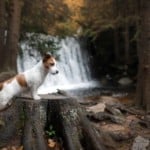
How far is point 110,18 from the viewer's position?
20.6m

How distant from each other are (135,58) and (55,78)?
5.20m

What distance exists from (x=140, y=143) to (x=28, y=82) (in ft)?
7.53

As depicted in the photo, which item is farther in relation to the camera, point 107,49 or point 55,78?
point 107,49

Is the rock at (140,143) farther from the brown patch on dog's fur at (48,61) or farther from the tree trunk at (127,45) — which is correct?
the tree trunk at (127,45)

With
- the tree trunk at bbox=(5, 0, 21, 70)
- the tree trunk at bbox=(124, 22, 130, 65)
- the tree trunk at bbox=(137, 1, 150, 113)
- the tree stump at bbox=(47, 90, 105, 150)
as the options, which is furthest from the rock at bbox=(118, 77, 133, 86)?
the tree stump at bbox=(47, 90, 105, 150)

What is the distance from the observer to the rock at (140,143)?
6475 millimetres

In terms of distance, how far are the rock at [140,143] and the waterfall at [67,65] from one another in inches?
403

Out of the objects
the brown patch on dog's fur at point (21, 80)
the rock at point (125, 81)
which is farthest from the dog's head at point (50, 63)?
the rock at point (125, 81)

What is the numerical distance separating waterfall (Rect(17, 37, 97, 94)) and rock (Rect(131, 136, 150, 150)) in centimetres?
1025

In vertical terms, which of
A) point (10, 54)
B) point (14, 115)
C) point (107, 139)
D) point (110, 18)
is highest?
point (110, 18)

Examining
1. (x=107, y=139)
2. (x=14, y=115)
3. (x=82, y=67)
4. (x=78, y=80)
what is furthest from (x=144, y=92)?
(x=82, y=67)

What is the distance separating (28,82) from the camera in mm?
5789

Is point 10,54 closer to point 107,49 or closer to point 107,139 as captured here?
point 107,139

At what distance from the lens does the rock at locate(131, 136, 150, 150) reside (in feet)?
21.2
